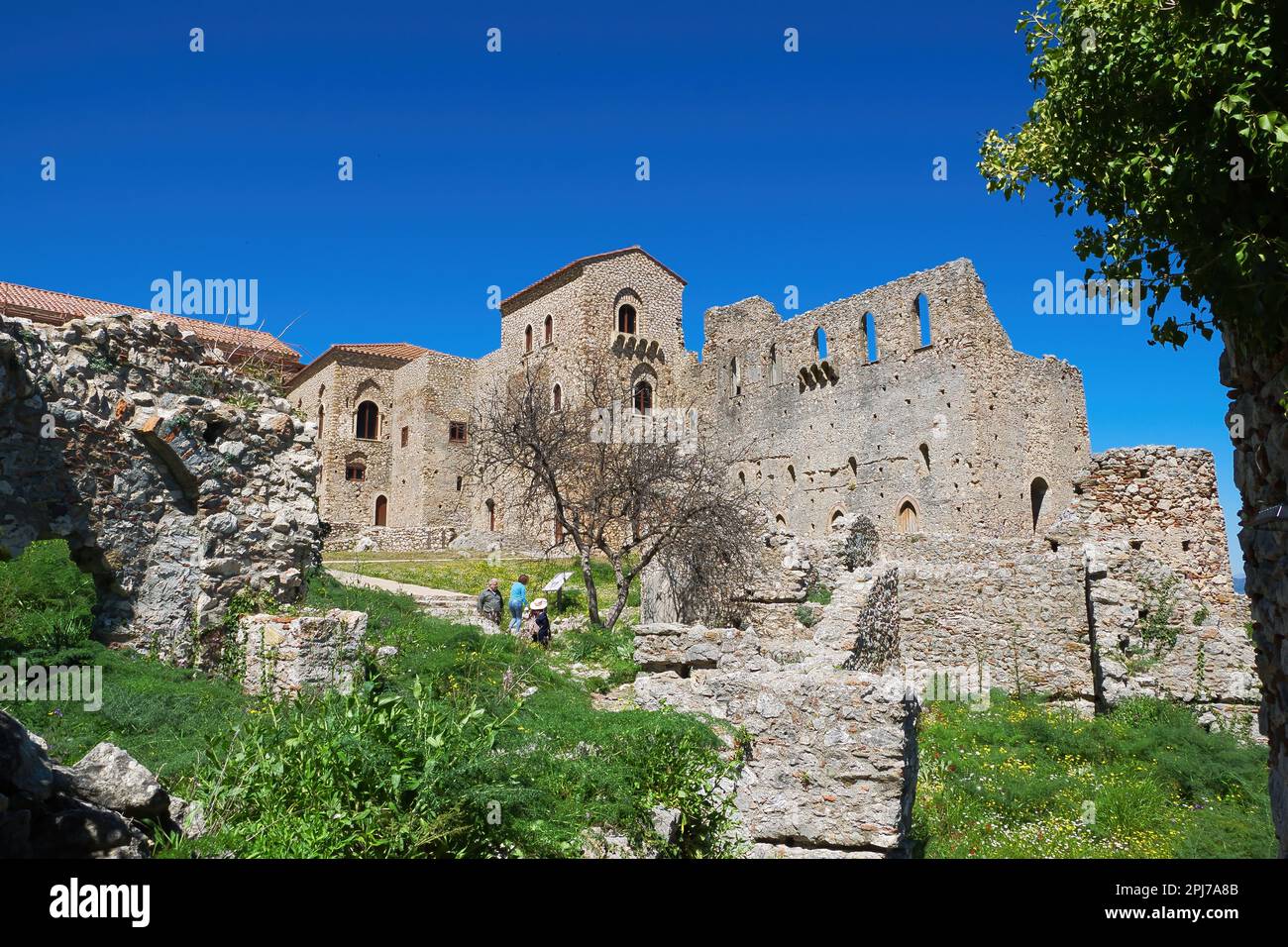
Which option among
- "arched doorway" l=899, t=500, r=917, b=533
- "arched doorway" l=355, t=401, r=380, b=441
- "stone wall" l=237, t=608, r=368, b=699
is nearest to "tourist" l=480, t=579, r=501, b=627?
"stone wall" l=237, t=608, r=368, b=699

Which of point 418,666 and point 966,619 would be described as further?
point 966,619

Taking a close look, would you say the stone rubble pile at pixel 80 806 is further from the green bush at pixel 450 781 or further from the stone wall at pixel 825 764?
the stone wall at pixel 825 764

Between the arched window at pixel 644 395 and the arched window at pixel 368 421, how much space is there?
17.4m

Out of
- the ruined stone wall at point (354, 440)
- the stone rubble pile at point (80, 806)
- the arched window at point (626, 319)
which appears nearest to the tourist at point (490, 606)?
the stone rubble pile at point (80, 806)

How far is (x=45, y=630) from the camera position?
24.1 ft

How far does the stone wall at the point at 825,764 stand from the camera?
6.66m

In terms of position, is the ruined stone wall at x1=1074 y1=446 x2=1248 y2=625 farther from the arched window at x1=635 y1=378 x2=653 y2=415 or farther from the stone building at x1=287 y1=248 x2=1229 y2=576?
the arched window at x1=635 y1=378 x2=653 y2=415

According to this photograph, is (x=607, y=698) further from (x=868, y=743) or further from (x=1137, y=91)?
(x=1137, y=91)

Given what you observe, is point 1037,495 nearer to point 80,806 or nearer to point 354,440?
point 80,806

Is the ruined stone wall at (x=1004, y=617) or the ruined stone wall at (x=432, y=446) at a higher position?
the ruined stone wall at (x=432, y=446)

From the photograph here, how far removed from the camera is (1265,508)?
13.6 ft
